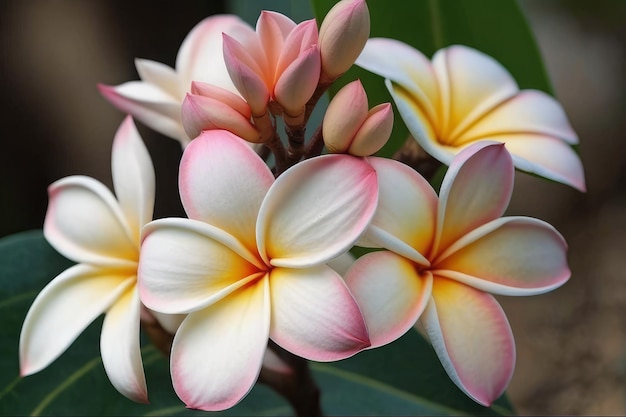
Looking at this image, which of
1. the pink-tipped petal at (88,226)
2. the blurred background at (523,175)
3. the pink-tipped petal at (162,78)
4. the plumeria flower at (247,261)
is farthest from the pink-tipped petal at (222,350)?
the blurred background at (523,175)

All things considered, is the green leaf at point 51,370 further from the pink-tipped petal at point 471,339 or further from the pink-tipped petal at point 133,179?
the pink-tipped petal at point 471,339

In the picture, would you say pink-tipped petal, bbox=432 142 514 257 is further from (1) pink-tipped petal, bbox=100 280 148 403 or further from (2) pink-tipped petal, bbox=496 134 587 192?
(1) pink-tipped petal, bbox=100 280 148 403

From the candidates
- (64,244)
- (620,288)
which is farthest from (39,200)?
(620,288)

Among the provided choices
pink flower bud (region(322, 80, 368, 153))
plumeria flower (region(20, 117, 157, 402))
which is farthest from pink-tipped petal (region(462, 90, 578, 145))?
plumeria flower (region(20, 117, 157, 402))

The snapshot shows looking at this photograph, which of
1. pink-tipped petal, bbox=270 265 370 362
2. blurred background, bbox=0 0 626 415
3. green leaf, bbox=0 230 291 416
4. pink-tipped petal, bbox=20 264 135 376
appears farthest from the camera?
blurred background, bbox=0 0 626 415

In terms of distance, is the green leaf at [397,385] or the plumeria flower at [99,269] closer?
the plumeria flower at [99,269]

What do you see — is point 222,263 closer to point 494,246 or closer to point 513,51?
point 494,246
